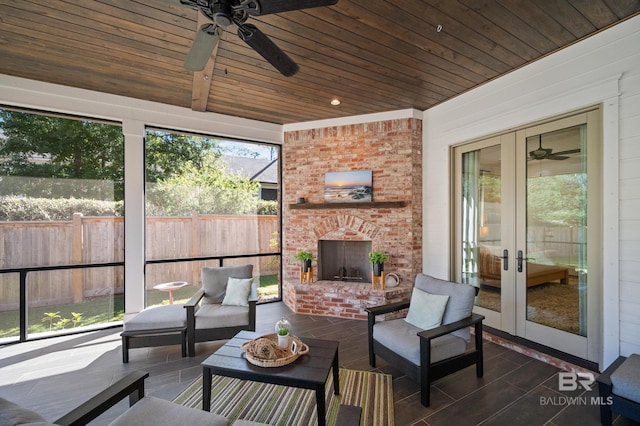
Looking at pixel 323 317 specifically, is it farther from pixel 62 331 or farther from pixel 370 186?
pixel 62 331

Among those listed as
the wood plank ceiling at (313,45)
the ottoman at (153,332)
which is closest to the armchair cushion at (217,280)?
the ottoman at (153,332)

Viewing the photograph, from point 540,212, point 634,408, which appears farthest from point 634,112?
point 634,408

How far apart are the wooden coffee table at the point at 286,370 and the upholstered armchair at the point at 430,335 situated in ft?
1.98

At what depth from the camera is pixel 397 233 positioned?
4.49 m

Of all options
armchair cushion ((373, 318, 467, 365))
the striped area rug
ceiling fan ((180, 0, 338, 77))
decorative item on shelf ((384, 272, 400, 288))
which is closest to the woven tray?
the striped area rug

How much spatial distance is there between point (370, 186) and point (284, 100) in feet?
6.11

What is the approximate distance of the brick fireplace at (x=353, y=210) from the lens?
441 cm

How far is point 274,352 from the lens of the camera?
7.07 feet

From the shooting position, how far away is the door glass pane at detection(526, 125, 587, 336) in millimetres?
2873

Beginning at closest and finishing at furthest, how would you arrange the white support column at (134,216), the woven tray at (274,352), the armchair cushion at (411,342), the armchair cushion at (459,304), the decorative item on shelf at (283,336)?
1. the woven tray at (274,352)
2. the decorative item on shelf at (283,336)
3. the armchair cushion at (411,342)
4. the armchair cushion at (459,304)
5. the white support column at (134,216)

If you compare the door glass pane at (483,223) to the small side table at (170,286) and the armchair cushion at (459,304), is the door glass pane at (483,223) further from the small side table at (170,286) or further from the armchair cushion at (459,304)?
the small side table at (170,286)

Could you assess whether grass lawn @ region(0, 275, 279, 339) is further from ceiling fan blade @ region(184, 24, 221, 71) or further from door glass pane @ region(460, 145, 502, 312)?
door glass pane @ region(460, 145, 502, 312)

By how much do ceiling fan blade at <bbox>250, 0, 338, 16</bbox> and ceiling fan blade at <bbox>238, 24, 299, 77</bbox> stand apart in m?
0.10

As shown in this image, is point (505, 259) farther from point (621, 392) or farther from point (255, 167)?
point (255, 167)
